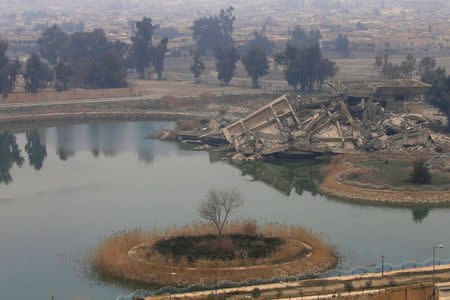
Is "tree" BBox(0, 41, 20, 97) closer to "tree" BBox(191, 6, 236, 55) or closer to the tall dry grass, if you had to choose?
"tree" BBox(191, 6, 236, 55)

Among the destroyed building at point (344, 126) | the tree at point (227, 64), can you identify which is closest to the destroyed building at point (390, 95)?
the destroyed building at point (344, 126)

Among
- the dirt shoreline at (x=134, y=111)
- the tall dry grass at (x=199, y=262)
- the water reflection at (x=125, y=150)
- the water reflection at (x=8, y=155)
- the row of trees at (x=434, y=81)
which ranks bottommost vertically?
the water reflection at (x=8, y=155)

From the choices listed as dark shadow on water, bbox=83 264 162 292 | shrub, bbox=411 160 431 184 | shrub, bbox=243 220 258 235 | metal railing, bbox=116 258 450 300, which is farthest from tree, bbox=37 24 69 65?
metal railing, bbox=116 258 450 300

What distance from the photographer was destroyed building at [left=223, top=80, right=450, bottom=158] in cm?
6706

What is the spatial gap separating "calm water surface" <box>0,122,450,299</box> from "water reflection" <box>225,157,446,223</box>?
0.07 m

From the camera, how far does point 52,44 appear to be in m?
137

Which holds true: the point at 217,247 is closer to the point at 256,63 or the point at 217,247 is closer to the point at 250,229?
the point at 250,229

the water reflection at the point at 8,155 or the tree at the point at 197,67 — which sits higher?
the tree at the point at 197,67

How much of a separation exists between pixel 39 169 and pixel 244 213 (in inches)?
848

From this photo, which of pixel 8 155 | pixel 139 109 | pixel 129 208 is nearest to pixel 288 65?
pixel 139 109

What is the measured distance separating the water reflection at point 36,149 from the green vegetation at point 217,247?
91.7 ft

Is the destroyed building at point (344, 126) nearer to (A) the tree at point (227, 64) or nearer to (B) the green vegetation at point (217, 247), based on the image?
(B) the green vegetation at point (217, 247)

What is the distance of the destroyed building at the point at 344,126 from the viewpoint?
6706 cm

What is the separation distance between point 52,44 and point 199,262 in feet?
335
